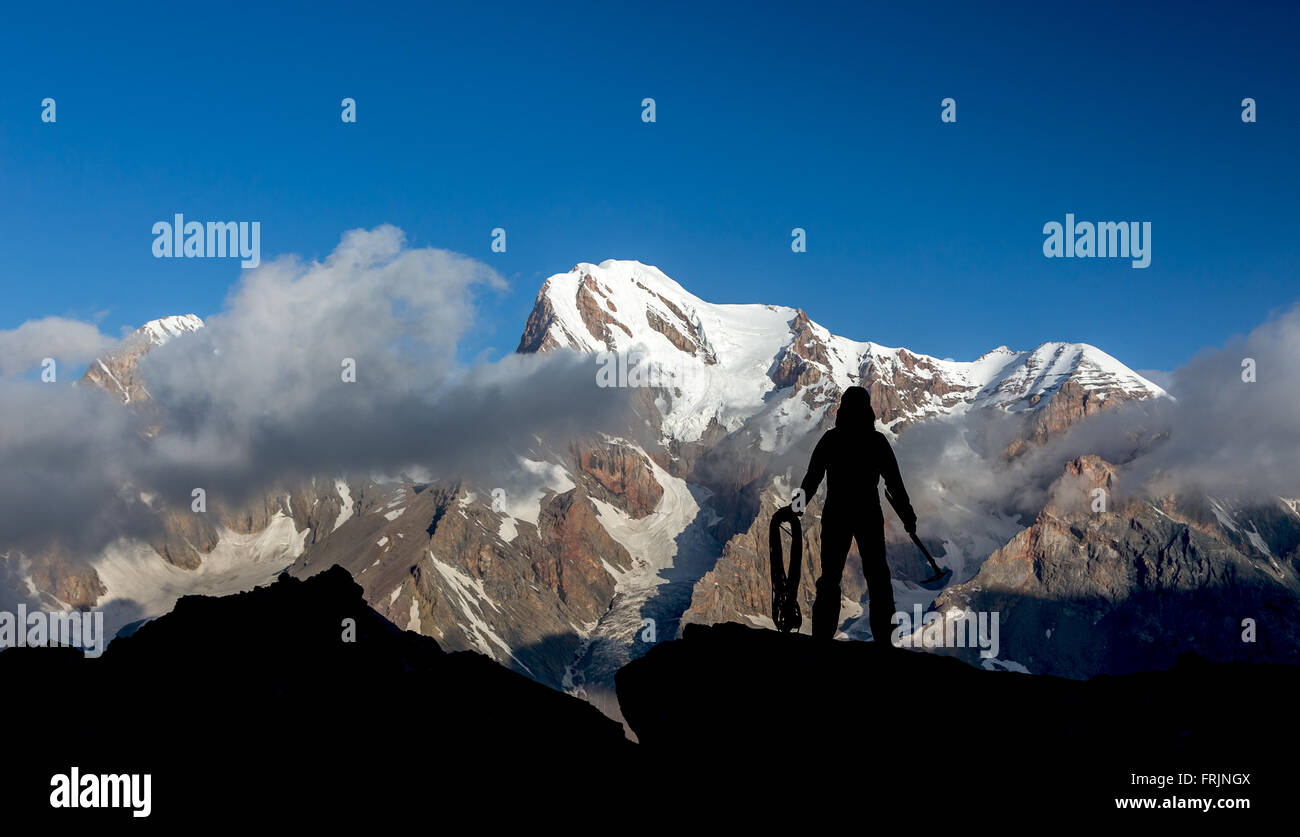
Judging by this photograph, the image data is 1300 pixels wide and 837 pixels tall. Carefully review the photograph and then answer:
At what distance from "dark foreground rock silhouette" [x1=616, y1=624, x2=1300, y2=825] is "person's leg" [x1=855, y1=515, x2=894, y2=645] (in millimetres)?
1743

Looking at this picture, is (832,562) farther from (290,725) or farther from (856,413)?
(290,725)

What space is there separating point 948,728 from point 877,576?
19.5 feet

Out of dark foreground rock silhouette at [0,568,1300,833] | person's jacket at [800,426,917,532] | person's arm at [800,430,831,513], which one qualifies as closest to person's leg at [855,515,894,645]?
person's jacket at [800,426,917,532]

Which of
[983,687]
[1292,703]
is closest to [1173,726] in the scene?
[1292,703]

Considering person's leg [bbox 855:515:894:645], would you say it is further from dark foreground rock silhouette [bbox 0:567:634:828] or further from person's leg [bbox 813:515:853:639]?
dark foreground rock silhouette [bbox 0:567:634:828]

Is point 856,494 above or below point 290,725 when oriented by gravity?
above

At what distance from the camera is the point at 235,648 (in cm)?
1756

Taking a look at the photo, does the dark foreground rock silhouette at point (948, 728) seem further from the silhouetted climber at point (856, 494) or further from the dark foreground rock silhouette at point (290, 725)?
the silhouetted climber at point (856, 494)

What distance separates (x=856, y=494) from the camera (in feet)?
73.2

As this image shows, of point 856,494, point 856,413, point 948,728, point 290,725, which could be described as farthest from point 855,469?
point 290,725

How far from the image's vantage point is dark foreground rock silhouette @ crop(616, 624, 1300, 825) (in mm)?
14578

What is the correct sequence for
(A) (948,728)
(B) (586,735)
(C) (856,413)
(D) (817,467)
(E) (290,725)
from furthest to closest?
1. (D) (817,467)
2. (C) (856,413)
3. (B) (586,735)
4. (A) (948,728)
5. (E) (290,725)

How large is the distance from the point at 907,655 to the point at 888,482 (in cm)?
439
